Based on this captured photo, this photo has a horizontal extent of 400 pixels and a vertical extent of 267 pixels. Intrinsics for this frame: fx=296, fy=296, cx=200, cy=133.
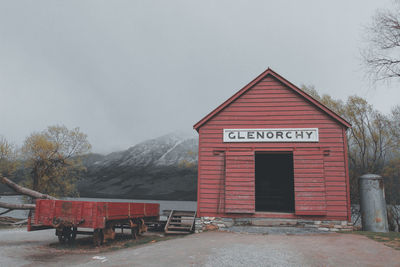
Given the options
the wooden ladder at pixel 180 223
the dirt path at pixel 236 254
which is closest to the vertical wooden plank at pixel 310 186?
the dirt path at pixel 236 254

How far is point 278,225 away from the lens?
42.0ft

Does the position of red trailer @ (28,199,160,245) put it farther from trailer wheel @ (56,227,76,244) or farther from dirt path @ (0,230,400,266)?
dirt path @ (0,230,400,266)

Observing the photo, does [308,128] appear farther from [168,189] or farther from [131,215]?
[168,189]

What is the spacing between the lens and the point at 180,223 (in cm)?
1462

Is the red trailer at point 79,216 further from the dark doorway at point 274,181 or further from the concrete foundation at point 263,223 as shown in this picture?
the dark doorway at point 274,181

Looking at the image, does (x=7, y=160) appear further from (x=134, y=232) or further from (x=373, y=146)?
(x=373, y=146)

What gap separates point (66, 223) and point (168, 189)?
7444 inches

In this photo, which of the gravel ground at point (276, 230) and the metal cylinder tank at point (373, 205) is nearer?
the gravel ground at point (276, 230)

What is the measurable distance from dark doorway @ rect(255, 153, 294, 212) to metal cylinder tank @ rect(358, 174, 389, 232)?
4.41 meters

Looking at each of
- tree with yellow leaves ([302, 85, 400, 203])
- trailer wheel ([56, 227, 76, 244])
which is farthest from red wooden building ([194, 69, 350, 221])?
tree with yellow leaves ([302, 85, 400, 203])

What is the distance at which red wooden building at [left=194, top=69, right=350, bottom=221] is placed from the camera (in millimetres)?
12859

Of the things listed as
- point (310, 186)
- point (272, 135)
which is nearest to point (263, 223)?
point (310, 186)

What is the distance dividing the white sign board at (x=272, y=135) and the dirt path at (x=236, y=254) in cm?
429

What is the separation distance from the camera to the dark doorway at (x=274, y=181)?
57.4ft
